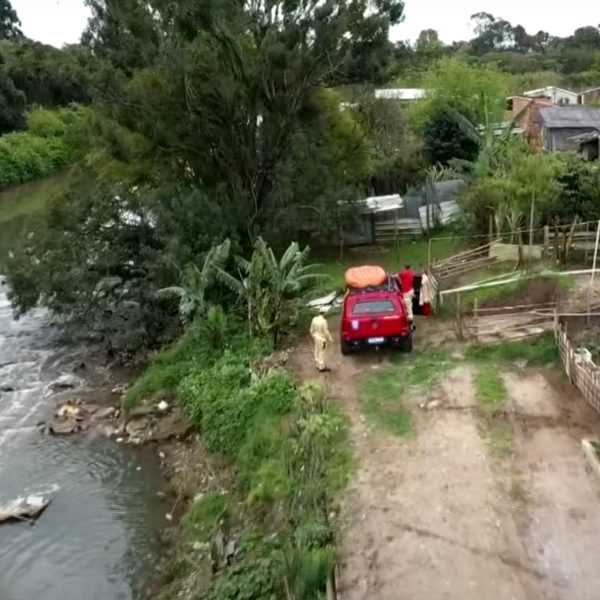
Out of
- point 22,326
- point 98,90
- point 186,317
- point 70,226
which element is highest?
point 98,90

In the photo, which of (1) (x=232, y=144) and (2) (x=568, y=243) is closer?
(2) (x=568, y=243)

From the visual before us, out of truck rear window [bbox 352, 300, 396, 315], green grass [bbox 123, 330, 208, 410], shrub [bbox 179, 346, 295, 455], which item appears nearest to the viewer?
shrub [bbox 179, 346, 295, 455]

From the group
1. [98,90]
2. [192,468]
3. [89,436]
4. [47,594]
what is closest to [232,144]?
[98,90]

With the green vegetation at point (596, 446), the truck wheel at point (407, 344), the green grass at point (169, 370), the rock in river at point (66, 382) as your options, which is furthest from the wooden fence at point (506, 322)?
the rock in river at point (66, 382)

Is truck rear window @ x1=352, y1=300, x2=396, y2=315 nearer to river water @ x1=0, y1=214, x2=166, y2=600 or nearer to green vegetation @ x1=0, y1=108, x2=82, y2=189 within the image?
river water @ x1=0, y1=214, x2=166, y2=600

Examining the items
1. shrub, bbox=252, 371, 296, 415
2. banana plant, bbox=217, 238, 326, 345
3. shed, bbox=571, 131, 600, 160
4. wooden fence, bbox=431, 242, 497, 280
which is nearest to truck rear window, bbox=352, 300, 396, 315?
shrub, bbox=252, 371, 296, 415

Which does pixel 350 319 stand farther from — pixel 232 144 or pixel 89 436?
pixel 232 144
